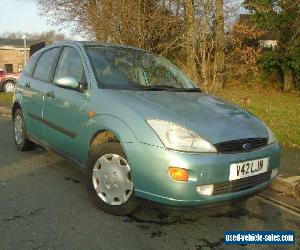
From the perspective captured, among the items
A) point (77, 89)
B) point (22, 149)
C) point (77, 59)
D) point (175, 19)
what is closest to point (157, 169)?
point (77, 89)

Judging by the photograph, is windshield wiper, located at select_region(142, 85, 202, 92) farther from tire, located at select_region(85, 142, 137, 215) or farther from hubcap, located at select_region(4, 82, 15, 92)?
hubcap, located at select_region(4, 82, 15, 92)

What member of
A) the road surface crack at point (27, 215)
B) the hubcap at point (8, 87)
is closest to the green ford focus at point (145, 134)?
the road surface crack at point (27, 215)

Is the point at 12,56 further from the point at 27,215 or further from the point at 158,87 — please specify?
the point at 27,215

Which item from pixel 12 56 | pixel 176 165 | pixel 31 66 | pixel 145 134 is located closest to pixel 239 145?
pixel 176 165

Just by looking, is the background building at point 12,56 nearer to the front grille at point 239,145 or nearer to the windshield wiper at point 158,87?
the windshield wiper at point 158,87

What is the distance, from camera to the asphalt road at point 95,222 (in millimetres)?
3357

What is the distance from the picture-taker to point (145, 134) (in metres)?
3.53

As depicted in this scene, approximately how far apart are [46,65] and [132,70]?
1.48 m

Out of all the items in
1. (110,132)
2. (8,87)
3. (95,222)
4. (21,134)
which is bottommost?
(8,87)

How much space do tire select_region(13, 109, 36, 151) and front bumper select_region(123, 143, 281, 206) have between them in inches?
118

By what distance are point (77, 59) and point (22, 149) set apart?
88.1 inches

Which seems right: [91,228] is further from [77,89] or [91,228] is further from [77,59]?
[77,59]

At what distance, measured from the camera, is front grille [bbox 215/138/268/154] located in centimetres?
348

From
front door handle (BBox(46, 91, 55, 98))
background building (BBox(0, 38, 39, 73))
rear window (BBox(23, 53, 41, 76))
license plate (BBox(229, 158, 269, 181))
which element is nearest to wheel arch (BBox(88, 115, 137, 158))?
license plate (BBox(229, 158, 269, 181))
